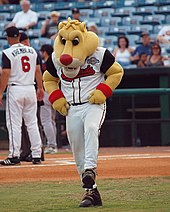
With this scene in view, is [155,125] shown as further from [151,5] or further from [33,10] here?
[33,10]

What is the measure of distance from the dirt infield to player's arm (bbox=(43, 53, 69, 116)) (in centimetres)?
215

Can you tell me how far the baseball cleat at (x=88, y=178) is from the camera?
20.1 ft

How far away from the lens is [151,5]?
18531 millimetres

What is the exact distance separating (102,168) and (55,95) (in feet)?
11.1

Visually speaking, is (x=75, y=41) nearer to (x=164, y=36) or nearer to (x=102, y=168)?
(x=102, y=168)

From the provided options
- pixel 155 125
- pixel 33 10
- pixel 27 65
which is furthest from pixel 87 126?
pixel 33 10

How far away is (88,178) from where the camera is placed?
6.12 metres

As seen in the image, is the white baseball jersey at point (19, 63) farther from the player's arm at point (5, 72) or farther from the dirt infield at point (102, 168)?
the dirt infield at point (102, 168)

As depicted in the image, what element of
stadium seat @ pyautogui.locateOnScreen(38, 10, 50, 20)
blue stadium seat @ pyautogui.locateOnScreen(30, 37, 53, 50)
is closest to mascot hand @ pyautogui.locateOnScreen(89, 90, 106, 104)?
blue stadium seat @ pyautogui.locateOnScreen(30, 37, 53, 50)

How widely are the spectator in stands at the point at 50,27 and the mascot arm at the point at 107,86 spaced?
11.1 m

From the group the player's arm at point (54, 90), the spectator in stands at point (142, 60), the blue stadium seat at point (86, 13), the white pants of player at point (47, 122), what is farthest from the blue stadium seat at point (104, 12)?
the player's arm at point (54, 90)

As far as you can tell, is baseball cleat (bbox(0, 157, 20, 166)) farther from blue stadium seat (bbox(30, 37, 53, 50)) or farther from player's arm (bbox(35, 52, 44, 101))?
blue stadium seat (bbox(30, 37, 53, 50))

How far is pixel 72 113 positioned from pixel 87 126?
0.25m

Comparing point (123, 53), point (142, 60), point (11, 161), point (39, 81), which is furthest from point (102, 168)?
point (123, 53)
